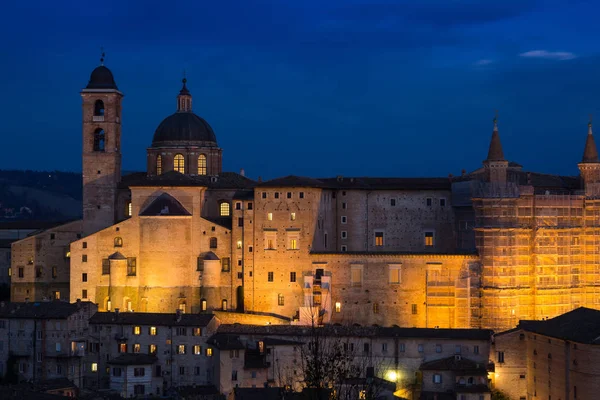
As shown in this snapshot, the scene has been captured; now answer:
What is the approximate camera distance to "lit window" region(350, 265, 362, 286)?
58.0 m

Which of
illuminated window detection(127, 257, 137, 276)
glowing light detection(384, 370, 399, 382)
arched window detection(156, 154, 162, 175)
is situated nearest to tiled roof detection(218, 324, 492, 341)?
glowing light detection(384, 370, 399, 382)

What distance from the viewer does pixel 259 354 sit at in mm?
52375

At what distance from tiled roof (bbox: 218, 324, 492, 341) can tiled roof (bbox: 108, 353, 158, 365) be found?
128 inches

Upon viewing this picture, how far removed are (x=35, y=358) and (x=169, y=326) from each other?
6.14 m

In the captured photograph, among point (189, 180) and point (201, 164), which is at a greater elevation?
point (201, 164)

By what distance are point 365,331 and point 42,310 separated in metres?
14.6

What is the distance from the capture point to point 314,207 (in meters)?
59.5

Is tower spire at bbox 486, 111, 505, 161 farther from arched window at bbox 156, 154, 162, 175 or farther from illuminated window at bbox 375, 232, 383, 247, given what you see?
arched window at bbox 156, 154, 162, 175

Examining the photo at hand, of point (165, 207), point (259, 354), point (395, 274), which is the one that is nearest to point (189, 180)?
point (165, 207)

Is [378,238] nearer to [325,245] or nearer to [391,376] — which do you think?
[325,245]

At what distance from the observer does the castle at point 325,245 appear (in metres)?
57.0

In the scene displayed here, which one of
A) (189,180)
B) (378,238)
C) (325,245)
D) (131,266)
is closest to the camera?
(131,266)

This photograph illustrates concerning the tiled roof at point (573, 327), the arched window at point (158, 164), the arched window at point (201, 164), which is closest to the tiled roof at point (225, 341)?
the tiled roof at point (573, 327)

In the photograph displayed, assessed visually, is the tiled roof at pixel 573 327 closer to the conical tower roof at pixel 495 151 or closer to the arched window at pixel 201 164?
the conical tower roof at pixel 495 151
